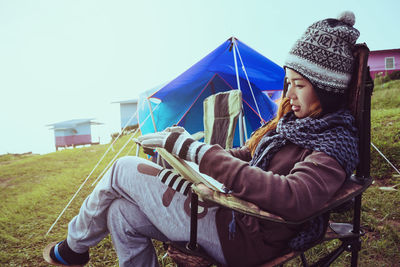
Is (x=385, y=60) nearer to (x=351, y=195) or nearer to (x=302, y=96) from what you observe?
(x=302, y=96)

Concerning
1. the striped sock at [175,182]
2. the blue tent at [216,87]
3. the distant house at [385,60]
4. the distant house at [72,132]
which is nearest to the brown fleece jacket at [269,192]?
the striped sock at [175,182]

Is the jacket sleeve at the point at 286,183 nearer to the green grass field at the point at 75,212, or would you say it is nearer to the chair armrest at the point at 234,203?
the chair armrest at the point at 234,203

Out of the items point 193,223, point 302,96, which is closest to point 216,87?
point 302,96


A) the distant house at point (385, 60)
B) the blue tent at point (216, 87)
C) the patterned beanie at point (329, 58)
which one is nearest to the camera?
the patterned beanie at point (329, 58)

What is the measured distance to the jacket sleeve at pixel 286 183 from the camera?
721 mm

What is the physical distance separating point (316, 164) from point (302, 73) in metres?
0.40

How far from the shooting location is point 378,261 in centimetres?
151

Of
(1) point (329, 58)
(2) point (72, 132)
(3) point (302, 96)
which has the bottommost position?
(2) point (72, 132)

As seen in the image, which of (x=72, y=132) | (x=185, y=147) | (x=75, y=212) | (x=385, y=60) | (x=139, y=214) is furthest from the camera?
(x=72, y=132)

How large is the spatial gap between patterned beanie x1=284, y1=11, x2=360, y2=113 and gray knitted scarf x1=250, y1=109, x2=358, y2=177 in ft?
0.27

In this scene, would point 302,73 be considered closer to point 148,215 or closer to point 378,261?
point 148,215

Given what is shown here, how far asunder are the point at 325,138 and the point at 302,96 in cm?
23

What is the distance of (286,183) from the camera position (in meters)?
0.74

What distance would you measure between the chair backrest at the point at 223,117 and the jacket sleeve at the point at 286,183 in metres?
1.94
